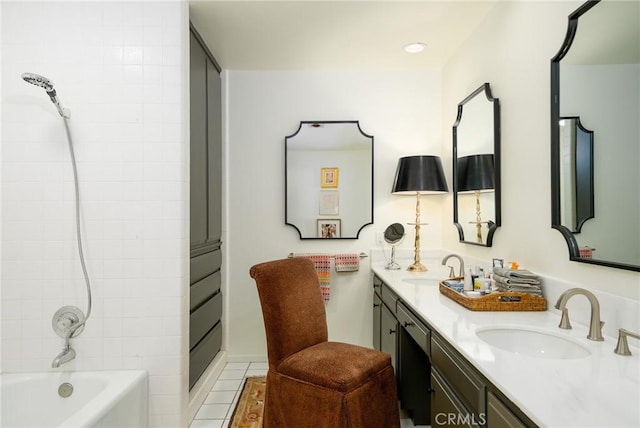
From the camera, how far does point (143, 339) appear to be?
1937 millimetres

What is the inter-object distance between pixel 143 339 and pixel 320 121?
2053 mm

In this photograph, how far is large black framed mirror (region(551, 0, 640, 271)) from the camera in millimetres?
1101

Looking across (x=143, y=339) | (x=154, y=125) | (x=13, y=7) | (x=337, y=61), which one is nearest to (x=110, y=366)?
(x=143, y=339)

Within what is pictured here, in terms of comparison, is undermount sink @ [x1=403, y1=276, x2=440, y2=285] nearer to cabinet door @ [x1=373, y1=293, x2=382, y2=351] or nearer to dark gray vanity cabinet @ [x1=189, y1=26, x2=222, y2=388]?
cabinet door @ [x1=373, y1=293, x2=382, y2=351]

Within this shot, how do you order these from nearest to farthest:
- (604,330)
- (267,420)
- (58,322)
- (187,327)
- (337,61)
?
(604,330), (267,420), (58,322), (187,327), (337,61)

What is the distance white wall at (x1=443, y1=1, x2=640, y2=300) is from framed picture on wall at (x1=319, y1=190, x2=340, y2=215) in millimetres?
1179

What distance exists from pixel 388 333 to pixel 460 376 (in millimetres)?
1164

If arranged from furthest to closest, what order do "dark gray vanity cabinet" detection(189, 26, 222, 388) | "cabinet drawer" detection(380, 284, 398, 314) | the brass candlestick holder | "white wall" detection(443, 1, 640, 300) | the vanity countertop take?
1. the brass candlestick holder
2. "dark gray vanity cabinet" detection(189, 26, 222, 388)
3. "cabinet drawer" detection(380, 284, 398, 314)
4. "white wall" detection(443, 1, 640, 300)
5. the vanity countertop

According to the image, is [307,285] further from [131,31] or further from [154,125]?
[131,31]

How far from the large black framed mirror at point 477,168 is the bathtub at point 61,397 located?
83.2 inches

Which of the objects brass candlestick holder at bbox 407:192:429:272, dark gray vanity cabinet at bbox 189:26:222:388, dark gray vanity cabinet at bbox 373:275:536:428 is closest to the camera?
dark gray vanity cabinet at bbox 373:275:536:428

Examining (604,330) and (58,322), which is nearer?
(604,330)

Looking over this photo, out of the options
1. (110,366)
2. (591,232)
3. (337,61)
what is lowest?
(110,366)

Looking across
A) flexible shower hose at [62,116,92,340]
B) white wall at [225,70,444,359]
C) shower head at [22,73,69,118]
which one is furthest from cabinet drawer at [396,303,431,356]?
shower head at [22,73,69,118]
